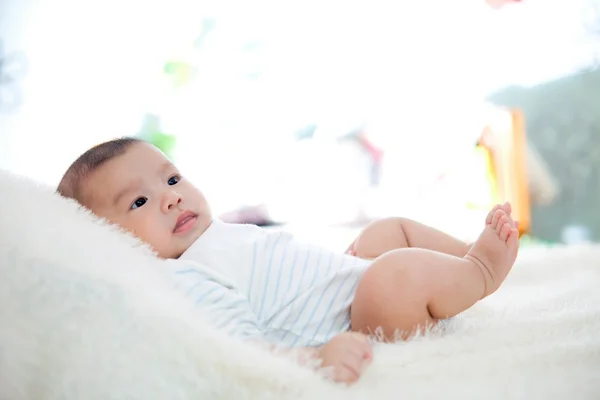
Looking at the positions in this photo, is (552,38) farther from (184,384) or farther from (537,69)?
(184,384)

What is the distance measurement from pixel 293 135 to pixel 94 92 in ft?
2.46

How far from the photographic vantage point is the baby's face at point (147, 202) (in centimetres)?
91

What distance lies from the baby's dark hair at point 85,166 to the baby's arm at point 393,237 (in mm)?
421

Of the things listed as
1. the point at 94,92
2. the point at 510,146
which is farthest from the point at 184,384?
the point at 94,92

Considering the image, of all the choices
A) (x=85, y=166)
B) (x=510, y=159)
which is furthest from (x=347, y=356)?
(x=510, y=159)

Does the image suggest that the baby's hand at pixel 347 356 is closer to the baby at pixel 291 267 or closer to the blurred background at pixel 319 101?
the baby at pixel 291 267

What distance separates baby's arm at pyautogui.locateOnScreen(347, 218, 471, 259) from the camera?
1.01 metres

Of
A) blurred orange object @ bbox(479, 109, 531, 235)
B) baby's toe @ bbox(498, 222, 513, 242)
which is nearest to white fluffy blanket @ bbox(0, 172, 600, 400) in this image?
baby's toe @ bbox(498, 222, 513, 242)

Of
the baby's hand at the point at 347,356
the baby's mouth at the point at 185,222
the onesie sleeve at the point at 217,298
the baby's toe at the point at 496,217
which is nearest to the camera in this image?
the baby's hand at the point at 347,356

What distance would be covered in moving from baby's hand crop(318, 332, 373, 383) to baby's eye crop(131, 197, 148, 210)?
39 centimetres

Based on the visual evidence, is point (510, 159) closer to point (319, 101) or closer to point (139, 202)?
point (319, 101)

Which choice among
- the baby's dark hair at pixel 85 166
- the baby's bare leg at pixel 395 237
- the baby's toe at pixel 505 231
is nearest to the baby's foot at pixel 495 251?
the baby's toe at pixel 505 231

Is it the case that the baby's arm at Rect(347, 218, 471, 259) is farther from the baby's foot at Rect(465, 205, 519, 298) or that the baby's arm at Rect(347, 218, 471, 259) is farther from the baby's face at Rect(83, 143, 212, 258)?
the baby's face at Rect(83, 143, 212, 258)

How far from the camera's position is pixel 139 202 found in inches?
36.4
